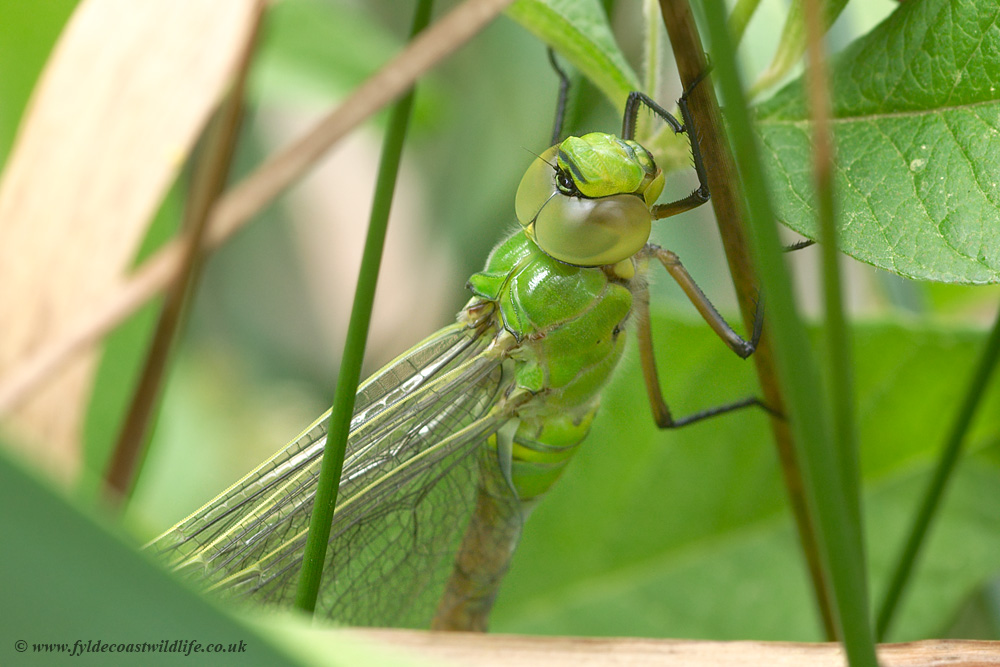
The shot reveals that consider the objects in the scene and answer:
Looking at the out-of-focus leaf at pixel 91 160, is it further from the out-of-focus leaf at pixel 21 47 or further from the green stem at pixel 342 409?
the green stem at pixel 342 409

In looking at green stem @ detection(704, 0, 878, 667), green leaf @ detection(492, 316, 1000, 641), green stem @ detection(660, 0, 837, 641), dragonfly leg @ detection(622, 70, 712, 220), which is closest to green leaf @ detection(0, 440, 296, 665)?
green stem @ detection(704, 0, 878, 667)

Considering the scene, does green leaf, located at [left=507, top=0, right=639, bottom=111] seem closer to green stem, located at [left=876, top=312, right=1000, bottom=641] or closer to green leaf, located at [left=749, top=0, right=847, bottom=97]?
green leaf, located at [left=749, top=0, right=847, bottom=97]

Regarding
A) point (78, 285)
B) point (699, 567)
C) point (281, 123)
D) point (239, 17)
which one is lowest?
point (699, 567)

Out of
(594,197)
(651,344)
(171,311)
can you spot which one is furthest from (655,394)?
(171,311)

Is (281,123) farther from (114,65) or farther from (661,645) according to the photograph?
(661,645)

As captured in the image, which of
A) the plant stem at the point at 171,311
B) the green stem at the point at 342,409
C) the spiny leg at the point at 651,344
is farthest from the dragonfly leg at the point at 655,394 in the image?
the plant stem at the point at 171,311

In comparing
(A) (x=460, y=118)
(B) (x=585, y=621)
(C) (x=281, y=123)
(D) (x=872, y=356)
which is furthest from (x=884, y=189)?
(C) (x=281, y=123)

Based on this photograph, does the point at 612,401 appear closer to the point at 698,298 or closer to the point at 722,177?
the point at 698,298
